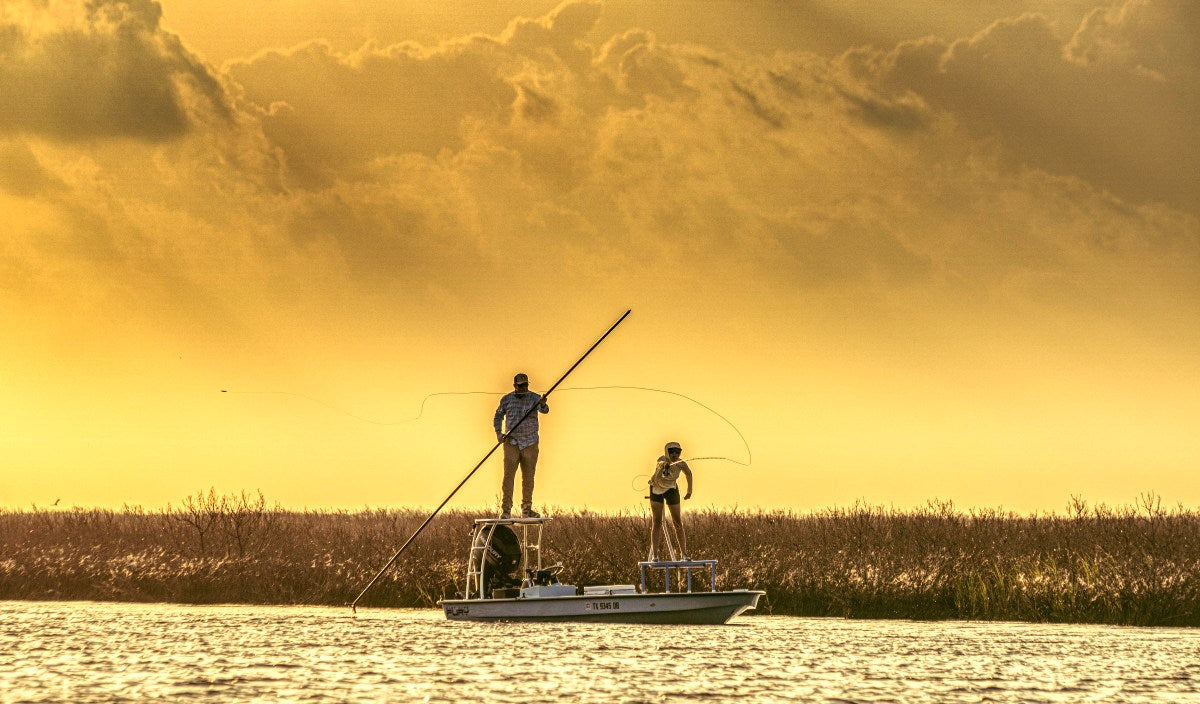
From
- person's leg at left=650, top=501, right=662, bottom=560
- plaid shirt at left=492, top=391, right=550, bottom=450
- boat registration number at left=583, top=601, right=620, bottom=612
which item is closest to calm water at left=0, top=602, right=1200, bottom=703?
boat registration number at left=583, top=601, right=620, bottom=612

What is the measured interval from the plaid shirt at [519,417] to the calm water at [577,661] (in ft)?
10.6

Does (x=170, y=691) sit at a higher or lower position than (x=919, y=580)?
lower

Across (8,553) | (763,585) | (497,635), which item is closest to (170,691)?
(497,635)

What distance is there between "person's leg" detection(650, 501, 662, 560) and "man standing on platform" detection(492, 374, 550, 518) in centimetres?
202

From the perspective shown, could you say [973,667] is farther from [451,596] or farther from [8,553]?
[8,553]

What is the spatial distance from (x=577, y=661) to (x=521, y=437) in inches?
355

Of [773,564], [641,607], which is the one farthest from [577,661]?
[773,564]

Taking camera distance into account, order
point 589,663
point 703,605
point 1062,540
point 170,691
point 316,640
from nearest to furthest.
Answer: point 170,691 < point 589,663 < point 316,640 < point 703,605 < point 1062,540

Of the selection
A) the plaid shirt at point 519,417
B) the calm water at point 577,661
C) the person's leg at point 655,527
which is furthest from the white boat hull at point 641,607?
the plaid shirt at point 519,417

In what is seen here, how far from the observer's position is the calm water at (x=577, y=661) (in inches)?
598

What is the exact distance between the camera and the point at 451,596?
106 feet

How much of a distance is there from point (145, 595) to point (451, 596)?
22.3 ft

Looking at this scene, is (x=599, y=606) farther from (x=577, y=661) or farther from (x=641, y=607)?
(x=577, y=661)

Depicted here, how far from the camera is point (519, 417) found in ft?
88.7
